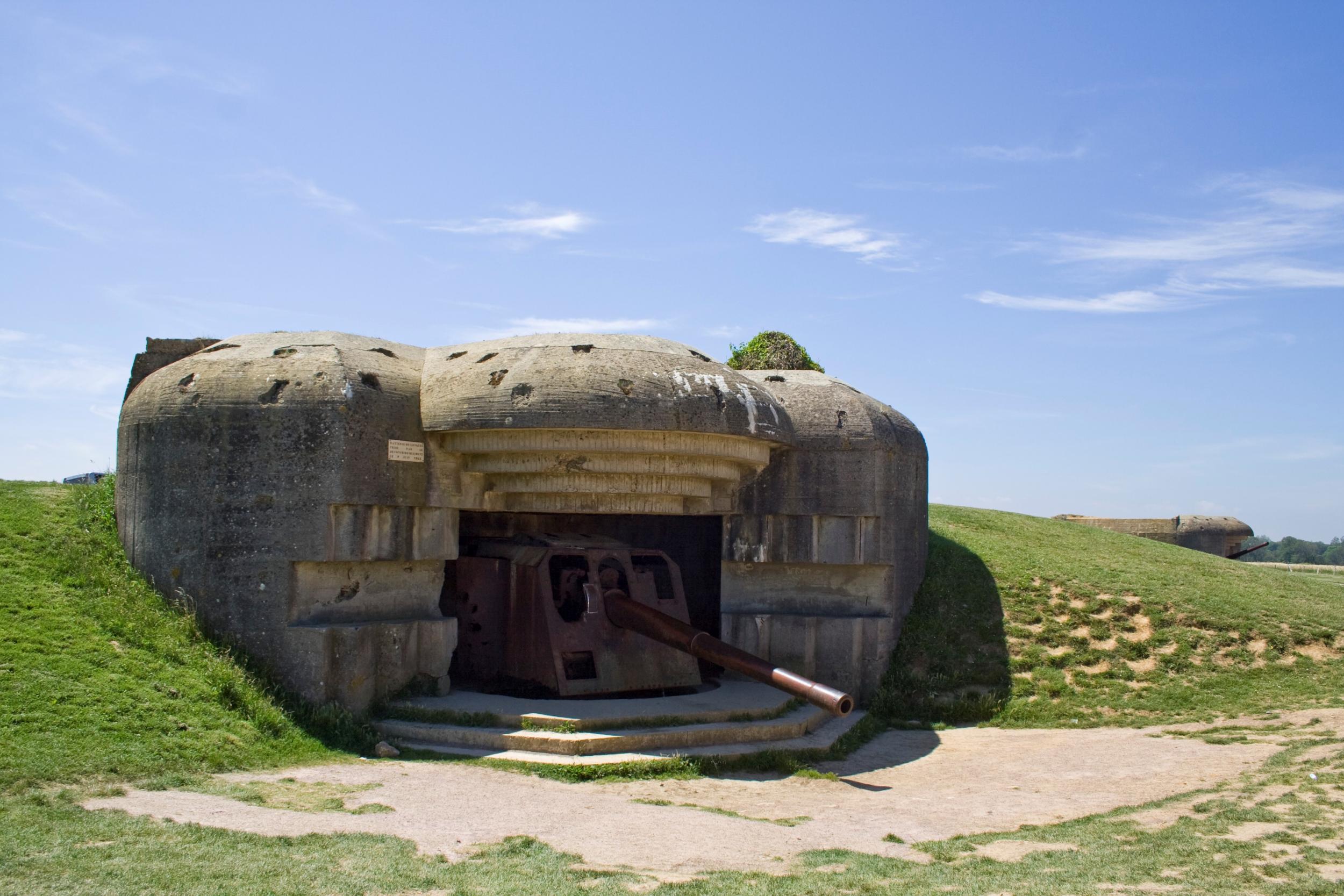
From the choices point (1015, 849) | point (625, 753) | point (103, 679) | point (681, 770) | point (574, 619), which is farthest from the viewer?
point (574, 619)

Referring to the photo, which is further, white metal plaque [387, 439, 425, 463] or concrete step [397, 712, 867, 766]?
white metal plaque [387, 439, 425, 463]

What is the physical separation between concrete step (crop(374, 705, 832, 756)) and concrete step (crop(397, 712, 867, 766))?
0.03 metres

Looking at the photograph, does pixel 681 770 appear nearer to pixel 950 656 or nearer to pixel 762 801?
pixel 762 801

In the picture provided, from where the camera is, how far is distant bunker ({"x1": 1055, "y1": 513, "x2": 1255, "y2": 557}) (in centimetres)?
2762

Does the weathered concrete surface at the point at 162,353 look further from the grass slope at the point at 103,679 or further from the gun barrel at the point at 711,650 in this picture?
the gun barrel at the point at 711,650

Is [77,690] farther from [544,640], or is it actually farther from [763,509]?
[763,509]

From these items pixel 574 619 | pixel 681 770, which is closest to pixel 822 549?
pixel 574 619

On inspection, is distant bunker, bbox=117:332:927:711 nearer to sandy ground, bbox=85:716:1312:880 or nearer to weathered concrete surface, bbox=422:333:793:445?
weathered concrete surface, bbox=422:333:793:445

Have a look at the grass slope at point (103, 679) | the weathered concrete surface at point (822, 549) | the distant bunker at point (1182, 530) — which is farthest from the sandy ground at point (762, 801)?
the distant bunker at point (1182, 530)

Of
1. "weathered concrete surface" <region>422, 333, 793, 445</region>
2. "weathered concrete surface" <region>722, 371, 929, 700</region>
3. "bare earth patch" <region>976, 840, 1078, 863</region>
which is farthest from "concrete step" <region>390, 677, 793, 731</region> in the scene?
"bare earth patch" <region>976, 840, 1078, 863</region>

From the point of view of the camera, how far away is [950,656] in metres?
12.7

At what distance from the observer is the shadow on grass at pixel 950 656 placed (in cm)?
1194

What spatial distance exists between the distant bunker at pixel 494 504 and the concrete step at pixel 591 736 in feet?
2.57

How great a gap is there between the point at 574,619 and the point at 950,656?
14.7 ft
